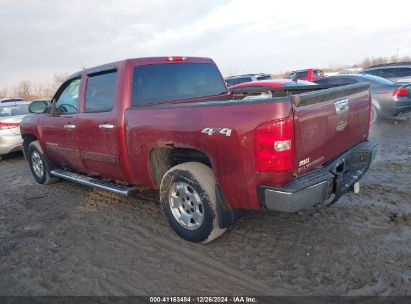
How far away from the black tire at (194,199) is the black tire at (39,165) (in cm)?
319

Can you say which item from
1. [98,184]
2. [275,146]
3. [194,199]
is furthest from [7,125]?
[275,146]

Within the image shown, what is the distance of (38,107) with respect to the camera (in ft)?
18.1

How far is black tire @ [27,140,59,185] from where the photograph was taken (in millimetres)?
6070

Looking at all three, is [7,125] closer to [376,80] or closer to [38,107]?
[38,107]

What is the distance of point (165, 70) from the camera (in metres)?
4.45

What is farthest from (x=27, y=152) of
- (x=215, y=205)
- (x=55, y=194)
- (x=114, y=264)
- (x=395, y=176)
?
(x=395, y=176)

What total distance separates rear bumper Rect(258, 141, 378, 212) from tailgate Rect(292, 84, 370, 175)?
9cm

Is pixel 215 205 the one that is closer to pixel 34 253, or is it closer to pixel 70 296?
pixel 70 296

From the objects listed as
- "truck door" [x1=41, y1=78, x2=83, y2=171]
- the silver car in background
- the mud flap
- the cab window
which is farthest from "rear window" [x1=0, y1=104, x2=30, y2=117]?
the mud flap

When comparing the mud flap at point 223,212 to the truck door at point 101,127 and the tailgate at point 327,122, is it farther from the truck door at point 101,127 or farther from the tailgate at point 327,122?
the truck door at point 101,127

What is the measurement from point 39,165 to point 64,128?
1713mm

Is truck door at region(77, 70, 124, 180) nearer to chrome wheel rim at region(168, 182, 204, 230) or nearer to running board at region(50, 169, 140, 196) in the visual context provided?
running board at region(50, 169, 140, 196)

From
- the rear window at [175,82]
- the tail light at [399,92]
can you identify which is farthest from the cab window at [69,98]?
the tail light at [399,92]

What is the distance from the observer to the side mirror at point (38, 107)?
5488mm
